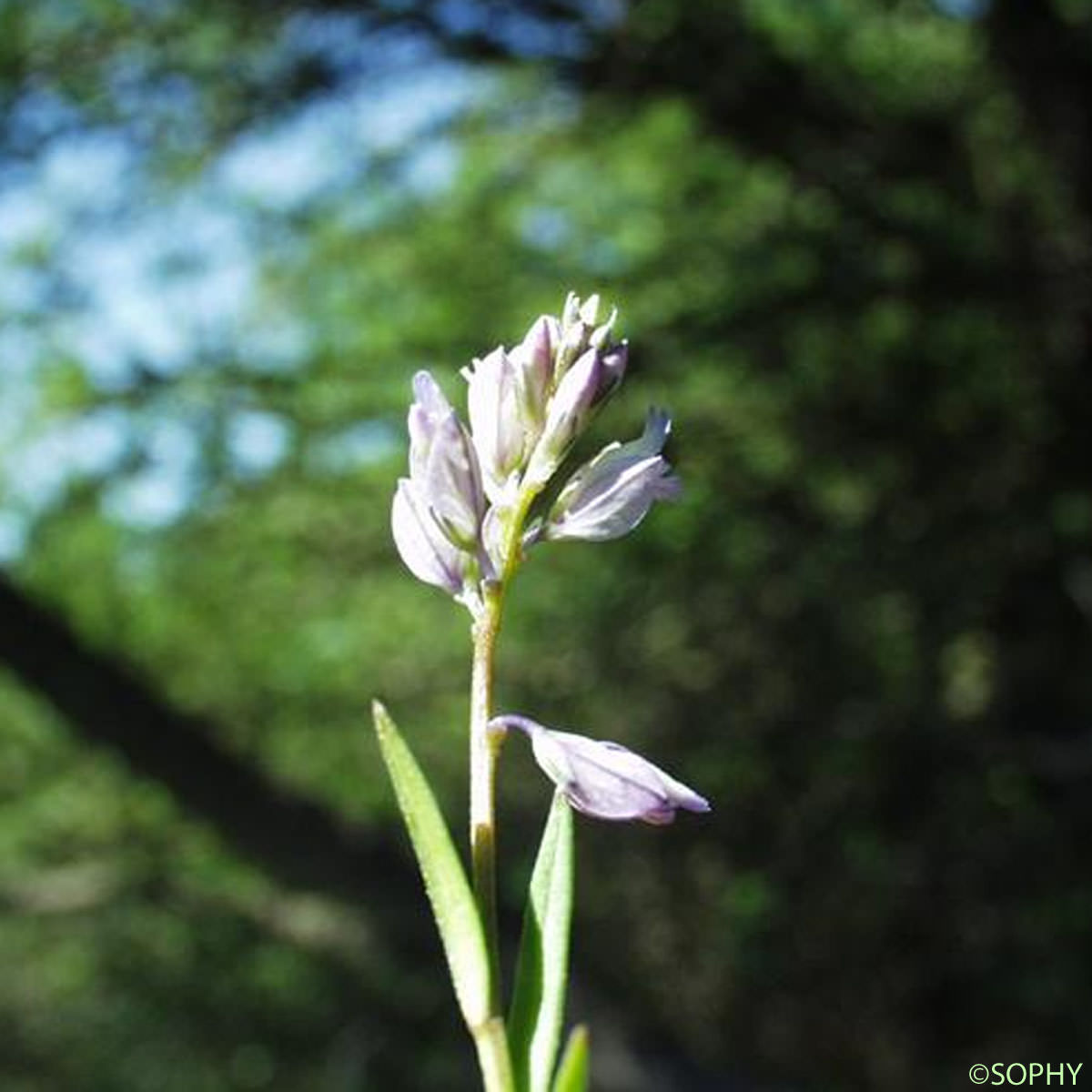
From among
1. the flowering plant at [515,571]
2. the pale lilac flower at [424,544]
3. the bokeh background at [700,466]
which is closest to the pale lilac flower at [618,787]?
the flowering plant at [515,571]

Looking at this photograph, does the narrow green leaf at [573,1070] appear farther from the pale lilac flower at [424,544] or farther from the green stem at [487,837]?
the pale lilac flower at [424,544]

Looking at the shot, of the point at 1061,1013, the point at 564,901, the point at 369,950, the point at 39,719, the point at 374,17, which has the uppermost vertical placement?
the point at 564,901

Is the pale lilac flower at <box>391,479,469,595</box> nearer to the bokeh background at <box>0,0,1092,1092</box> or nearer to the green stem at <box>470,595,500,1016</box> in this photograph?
the green stem at <box>470,595,500,1016</box>

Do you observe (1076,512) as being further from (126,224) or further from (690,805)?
(690,805)

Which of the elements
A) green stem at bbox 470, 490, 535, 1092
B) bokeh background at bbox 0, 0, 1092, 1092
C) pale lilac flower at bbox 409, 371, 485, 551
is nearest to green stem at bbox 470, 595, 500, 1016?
green stem at bbox 470, 490, 535, 1092

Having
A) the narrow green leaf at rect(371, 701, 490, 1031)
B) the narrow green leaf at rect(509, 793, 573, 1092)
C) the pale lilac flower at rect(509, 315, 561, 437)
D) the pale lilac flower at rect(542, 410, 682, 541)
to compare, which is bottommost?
the narrow green leaf at rect(509, 793, 573, 1092)

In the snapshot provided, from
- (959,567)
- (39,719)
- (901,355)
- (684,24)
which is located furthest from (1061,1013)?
(39,719)

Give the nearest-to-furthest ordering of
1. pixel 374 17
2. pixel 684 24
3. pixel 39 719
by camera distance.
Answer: pixel 684 24 < pixel 374 17 < pixel 39 719
